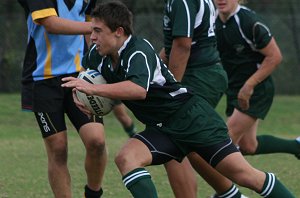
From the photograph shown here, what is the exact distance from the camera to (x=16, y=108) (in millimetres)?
15828

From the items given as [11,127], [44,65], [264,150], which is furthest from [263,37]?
[11,127]

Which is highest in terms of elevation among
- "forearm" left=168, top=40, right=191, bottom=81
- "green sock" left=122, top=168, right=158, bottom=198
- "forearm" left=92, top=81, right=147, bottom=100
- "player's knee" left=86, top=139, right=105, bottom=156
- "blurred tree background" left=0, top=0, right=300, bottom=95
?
"forearm" left=92, top=81, right=147, bottom=100

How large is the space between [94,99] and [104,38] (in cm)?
42

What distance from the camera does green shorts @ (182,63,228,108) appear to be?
6.73 m

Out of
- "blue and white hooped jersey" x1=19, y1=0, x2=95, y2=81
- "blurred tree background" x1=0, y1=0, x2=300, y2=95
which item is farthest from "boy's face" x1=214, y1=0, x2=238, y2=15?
"blurred tree background" x1=0, y1=0, x2=300, y2=95

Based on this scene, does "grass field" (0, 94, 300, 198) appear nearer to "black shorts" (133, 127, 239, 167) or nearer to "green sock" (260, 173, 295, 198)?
"green sock" (260, 173, 295, 198)

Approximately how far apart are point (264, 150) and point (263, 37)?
1329mm

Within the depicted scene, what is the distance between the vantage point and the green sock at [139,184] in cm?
546

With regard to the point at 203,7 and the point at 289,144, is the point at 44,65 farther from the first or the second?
the point at 289,144

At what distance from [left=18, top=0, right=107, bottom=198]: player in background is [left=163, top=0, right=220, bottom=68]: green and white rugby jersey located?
66 centimetres

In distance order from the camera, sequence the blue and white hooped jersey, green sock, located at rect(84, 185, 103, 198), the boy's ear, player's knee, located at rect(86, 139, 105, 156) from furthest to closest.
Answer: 1. green sock, located at rect(84, 185, 103, 198)
2. the blue and white hooped jersey
3. player's knee, located at rect(86, 139, 105, 156)
4. the boy's ear

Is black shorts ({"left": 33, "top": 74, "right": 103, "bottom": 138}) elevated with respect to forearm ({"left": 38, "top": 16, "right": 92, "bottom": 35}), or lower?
lower

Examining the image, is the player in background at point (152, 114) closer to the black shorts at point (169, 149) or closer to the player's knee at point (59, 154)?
the black shorts at point (169, 149)

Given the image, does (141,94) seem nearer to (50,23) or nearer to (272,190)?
(272,190)
